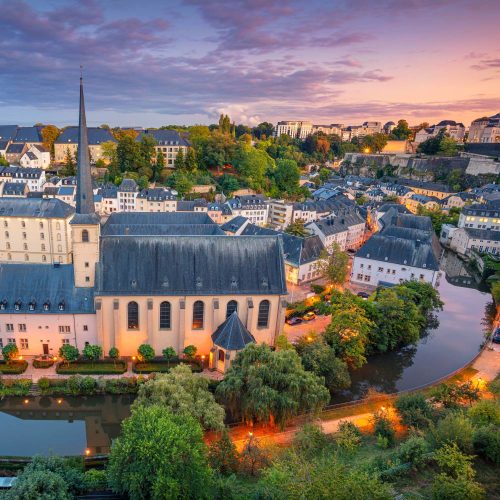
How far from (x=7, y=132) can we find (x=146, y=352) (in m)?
122

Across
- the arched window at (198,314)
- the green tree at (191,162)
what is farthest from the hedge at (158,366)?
the green tree at (191,162)

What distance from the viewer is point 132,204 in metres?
94.0

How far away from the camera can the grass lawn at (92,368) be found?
37.0 m

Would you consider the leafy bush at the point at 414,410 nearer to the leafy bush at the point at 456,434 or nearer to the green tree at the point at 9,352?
the leafy bush at the point at 456,434

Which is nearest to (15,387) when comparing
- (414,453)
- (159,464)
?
(159,464)

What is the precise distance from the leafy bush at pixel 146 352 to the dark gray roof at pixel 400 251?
3862 centimetres

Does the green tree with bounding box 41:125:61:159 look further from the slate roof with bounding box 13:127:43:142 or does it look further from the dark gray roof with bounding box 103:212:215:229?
the dark gray roof with bounding box 103:212:215:229

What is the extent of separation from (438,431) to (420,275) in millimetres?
39765

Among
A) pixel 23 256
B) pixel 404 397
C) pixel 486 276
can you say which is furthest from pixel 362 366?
pixel 23 256

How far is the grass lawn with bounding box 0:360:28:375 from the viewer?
36.2 meters

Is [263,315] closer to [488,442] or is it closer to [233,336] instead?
[233,336]

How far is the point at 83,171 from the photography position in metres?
35.0

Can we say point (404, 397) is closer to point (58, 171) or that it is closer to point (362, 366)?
point (362, 366)

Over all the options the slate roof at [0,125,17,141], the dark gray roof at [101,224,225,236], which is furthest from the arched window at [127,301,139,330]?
the slate roof at [0,125,17,141]
